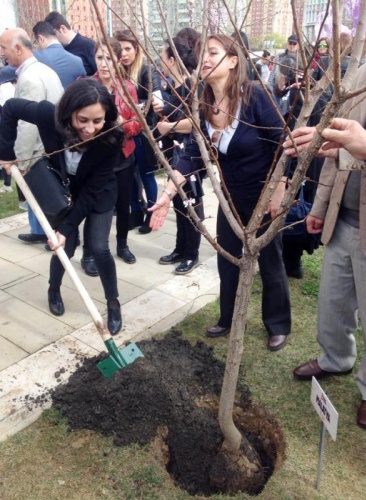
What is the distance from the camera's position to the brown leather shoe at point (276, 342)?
3.33 m

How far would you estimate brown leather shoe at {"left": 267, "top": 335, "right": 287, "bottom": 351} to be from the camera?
131 inches

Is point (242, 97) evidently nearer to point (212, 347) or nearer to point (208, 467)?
point (212, 347)

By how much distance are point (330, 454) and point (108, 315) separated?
1.86m

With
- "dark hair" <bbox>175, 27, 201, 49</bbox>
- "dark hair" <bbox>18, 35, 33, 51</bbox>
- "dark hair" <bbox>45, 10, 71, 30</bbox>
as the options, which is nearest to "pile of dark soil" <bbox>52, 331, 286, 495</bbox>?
"dark hair" <bbox>175, 27, 201, 49</bbox>

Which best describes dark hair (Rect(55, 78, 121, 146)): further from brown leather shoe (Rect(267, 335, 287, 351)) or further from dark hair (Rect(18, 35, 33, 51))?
brown leather shoe (Rect(267, 335, 287, 351))

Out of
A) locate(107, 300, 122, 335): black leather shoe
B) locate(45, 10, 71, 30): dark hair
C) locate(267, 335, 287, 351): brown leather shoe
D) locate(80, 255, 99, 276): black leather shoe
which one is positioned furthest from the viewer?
locate(45, 10, 71, 30): dark hair

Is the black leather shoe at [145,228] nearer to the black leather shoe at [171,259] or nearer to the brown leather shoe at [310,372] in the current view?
the black leather shoe at [171,259]

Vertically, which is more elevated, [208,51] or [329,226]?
[208,51]

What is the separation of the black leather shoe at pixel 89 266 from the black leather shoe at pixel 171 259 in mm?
661

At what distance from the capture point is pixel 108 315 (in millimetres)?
3668

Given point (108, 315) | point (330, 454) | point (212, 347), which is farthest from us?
point (108, 315)

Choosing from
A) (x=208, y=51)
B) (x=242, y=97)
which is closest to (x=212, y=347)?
(x=242, y=97)

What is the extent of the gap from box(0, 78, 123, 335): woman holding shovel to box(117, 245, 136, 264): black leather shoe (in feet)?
3.52

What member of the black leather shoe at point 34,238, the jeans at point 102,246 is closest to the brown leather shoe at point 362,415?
the jeans at point 102,246
